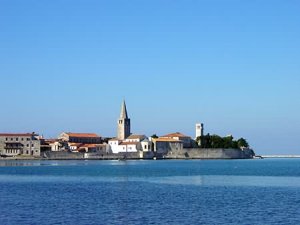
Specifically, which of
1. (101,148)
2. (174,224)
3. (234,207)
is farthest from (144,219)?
(101,148)

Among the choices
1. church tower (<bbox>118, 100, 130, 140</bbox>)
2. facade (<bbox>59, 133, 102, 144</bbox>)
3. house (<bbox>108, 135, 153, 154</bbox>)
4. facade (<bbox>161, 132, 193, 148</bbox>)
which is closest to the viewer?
house (<bbox>108, 135, 153, 154</bbox>)

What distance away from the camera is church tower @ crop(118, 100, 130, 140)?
506 feet

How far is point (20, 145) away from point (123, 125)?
29791 millimetres

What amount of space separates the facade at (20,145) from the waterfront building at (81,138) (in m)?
14.9

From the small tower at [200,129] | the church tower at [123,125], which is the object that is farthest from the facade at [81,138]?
the small tower at [200,129]

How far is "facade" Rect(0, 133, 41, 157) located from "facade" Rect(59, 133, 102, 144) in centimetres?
1544

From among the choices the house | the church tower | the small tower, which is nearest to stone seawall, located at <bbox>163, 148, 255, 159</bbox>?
the house

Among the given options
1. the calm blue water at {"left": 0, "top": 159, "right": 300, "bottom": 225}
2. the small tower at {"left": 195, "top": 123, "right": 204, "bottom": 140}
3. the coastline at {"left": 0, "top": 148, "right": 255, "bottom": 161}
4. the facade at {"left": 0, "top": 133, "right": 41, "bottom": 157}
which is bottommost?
the calm blue water at {"left": 0, "top": 159, "right": 300, "bottom": 225}

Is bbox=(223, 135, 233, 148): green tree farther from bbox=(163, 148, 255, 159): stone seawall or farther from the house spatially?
the house

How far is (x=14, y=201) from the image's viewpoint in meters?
33.9

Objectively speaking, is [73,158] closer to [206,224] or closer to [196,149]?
[196,149]

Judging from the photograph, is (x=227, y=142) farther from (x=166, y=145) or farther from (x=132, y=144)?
(x=132, y=144)

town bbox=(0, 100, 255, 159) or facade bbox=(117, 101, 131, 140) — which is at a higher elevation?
facade bbox=(117, 101, 131, 140)

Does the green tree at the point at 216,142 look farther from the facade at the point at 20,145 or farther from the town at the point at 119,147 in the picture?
the facade at the point at 20,145
